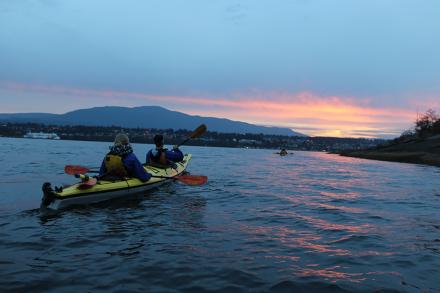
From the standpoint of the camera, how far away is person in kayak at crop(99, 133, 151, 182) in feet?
39.8

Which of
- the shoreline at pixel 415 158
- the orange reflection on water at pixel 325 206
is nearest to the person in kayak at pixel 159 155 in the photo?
the orange reflection on water at pixel 325 206

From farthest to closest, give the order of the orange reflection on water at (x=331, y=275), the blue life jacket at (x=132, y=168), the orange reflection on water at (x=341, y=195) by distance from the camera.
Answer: the orange reflection on water at (x=341, y=195) → the blue life jacket at (x=132, y=168) → the orange reflection on water at (x=331, y=275)

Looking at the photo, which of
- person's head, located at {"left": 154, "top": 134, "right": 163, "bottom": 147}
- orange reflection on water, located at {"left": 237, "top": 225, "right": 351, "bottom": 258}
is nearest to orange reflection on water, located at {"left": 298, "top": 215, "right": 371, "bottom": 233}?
orange reflection on water, located at {"left": 237, "top": 225, "right": 351, "bottom": 258}

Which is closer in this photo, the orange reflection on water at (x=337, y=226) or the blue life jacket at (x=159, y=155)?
the orange reflection on water at (x=337, y=226)

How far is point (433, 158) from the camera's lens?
46250 millimetres

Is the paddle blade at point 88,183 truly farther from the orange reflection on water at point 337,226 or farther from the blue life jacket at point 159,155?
the orange reflection on water at point 337,226

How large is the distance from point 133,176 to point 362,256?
7881 mm

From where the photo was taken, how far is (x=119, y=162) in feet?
40.4

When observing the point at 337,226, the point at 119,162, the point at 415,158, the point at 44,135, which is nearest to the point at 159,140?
the point at 119,162

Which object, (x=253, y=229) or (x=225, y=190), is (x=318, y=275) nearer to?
(x=253, y=229)

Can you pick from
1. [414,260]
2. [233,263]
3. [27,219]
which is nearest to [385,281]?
[414,260]

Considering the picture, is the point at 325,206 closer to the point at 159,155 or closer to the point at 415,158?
the point at 159,155

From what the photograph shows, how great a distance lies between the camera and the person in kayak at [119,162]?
12133 millimetres

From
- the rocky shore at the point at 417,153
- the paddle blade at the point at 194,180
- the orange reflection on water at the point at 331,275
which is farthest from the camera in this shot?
the rocky shore at the point at 417,153
